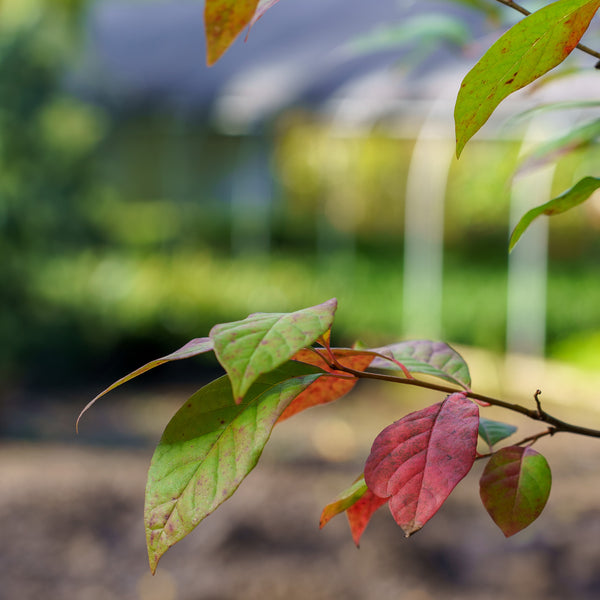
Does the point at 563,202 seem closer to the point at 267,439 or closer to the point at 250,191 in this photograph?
the point at 267,439

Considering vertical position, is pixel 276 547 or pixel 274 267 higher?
pixel 276 547

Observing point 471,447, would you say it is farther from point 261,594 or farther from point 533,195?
point 533,195

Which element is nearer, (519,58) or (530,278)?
(519,58)

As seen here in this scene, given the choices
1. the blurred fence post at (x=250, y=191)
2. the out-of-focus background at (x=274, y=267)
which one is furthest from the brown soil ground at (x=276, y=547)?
the blurred fence post at (x=250, y=191)

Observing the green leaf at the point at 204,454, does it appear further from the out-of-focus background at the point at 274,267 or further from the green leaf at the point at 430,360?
the out-of-focus background at the point at 274,267

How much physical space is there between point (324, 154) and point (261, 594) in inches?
291

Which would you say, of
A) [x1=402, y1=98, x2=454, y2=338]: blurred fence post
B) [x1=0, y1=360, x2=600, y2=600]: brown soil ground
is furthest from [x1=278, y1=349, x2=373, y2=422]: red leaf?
[x1=402, y1=98, x2=454, y2=338]: blurred fence post

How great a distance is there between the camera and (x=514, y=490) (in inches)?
17.0

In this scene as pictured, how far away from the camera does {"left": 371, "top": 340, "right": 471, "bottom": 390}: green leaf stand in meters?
0.50

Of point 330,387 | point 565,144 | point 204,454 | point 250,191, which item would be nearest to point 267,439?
point 204,454

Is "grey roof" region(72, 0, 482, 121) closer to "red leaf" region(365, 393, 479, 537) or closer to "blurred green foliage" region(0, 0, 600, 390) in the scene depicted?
"blurred green foliage" region(0, 0, 600, 390)

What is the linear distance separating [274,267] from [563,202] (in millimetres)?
6913

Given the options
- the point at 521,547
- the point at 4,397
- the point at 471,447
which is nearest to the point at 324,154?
the point at 4,397

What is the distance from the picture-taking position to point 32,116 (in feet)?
16.7
